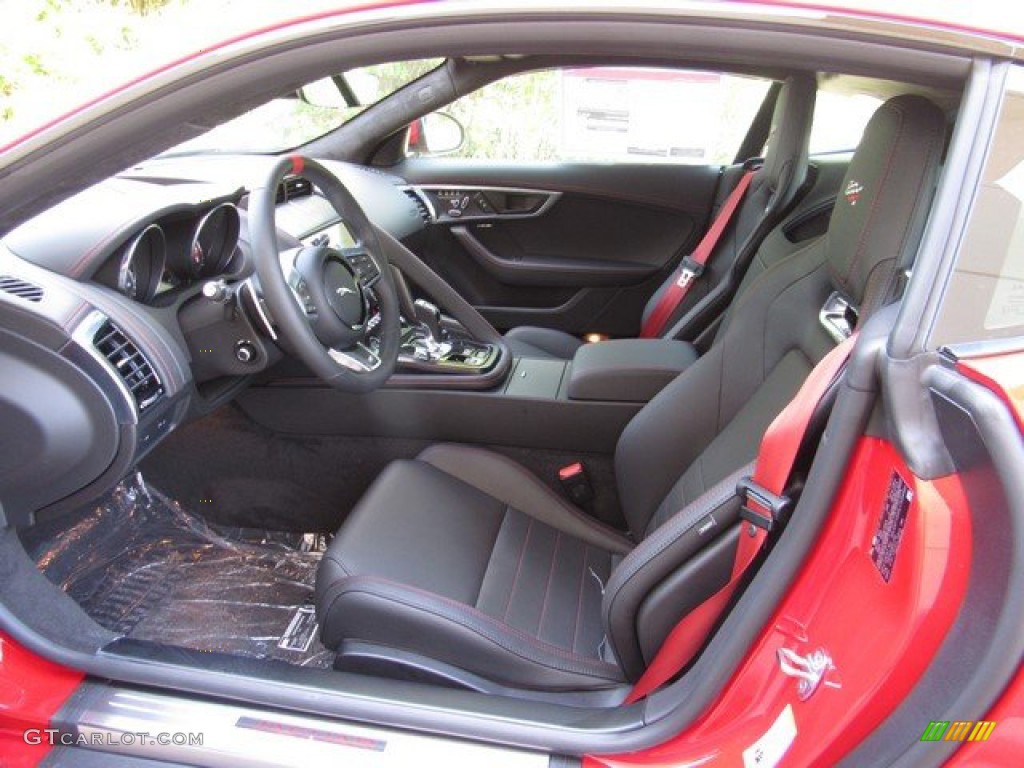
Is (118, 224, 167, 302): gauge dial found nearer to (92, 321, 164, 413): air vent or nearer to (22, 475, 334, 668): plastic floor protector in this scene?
(92, 321, 164, 413): air vent

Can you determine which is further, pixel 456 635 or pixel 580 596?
pixel 580 596

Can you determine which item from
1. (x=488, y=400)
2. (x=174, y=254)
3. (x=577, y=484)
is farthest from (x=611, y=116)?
(x=174, y=254)

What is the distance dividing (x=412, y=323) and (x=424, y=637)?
39.3 inches

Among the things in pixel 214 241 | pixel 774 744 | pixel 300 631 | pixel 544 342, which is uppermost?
pixel 214 241

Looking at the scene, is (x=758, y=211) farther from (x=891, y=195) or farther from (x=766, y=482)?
(x=766, y=482)

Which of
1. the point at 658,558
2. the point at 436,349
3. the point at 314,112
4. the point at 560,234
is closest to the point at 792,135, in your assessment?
the point at 560,234

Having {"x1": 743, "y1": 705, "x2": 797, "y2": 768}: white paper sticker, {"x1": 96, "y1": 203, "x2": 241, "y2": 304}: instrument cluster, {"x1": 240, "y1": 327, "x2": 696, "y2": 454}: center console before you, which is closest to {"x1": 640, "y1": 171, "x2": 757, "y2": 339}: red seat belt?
{"x1": 240, "y1": 327, "x2": 696, "y2": 454}: center console

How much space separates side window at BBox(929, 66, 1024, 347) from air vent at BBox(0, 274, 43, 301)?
1.21m

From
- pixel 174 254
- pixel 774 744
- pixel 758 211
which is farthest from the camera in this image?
pixel 758 211

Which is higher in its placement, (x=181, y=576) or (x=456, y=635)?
(x=456, y=635)

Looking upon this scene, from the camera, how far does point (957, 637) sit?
706 millimetres

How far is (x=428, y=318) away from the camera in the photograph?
81.3 inches

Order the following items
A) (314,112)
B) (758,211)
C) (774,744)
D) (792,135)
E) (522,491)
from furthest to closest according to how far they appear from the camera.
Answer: (314,112) → (758,211) → (792,135) → (522,491) → (774,744)

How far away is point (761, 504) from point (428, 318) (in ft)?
4.25
